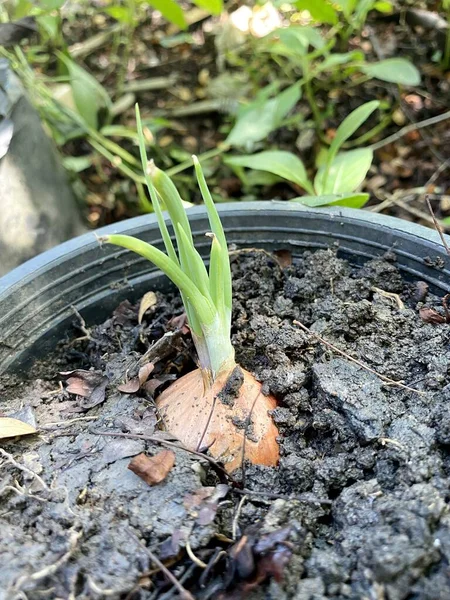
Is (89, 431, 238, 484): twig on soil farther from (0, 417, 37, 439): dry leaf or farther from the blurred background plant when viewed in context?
the blurred background plant

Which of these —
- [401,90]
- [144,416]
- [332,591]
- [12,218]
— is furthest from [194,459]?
[401,90]

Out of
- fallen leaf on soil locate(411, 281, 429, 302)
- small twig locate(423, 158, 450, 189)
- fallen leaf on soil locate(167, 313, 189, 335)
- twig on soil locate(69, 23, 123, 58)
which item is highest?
twig on soil locate(69, 23, 123, 58)

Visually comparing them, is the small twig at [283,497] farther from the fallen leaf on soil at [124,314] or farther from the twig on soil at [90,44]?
the twig on soil at [90,44]

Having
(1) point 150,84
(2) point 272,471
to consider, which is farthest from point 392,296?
(1) point 150,84

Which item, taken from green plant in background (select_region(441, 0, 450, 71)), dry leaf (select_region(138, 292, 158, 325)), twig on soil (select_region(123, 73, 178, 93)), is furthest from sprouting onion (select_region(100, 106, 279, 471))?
twig on soil (select_region(123, 73, 178, 93))

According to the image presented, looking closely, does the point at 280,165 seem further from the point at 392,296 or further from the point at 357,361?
the point at 357,361
